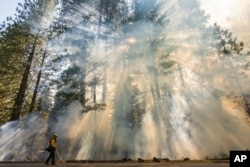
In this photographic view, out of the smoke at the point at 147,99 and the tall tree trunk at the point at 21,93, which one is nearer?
the smoke at the point at 147,99

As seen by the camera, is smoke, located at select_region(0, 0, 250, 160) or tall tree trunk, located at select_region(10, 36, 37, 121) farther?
tall tree trunk, located at select_region(10, 36, 37, 121)

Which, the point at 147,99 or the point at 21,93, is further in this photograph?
the point at 147,99

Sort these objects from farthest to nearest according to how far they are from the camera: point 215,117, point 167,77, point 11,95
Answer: point 11,95, point 167,77, point 215,117

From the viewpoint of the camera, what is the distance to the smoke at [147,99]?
719 inches

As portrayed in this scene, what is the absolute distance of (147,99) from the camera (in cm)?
2298

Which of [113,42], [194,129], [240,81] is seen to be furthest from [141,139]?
[240,81]

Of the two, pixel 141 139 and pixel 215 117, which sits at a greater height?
pixel 215 117

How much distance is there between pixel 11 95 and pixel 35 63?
3715 mm

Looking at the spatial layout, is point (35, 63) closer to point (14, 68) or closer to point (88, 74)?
point (14, 68)

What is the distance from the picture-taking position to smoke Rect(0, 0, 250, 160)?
18.3 meters

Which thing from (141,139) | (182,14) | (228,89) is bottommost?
(141,139)

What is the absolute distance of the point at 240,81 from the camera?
22984 millimetres

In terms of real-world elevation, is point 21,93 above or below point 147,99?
above

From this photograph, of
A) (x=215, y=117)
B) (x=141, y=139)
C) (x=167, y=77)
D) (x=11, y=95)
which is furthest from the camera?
(x=11, y=95)
